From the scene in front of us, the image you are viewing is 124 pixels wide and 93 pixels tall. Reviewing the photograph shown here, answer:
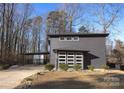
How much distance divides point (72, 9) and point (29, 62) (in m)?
11.5

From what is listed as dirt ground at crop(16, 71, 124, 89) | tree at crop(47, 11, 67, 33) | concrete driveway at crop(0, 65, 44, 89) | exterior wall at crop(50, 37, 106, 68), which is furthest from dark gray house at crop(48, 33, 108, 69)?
tree at crop(47, 11, 67, 33)

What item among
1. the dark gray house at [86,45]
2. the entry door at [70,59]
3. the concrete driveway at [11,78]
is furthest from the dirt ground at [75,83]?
the dark gray house at [86,45]

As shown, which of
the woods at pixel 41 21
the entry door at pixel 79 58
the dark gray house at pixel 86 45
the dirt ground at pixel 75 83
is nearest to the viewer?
the dirt ground at pixel 75 83

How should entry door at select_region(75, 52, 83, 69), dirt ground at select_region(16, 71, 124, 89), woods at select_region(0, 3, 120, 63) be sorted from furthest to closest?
woods at select_region(0, 3, 120, 63) < entry door at select_region(75, 52, 83, 69) < dirt ground at select_region(16, 71, 124, 89)

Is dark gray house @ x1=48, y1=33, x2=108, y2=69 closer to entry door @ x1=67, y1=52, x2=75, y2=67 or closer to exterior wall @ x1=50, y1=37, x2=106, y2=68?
exterior wall @ x1=50, y1=37, x2=106, y2=68

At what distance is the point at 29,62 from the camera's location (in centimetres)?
4500

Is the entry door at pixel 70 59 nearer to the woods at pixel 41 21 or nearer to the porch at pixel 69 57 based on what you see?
the porch at pixel 69 57

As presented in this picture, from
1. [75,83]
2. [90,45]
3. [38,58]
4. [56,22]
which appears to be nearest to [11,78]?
[75,83]

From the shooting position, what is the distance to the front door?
98.7 ft

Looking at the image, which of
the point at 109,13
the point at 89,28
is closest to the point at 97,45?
the point at 109,13

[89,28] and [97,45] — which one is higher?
[89,28]

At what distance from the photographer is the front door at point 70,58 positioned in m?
30.1
